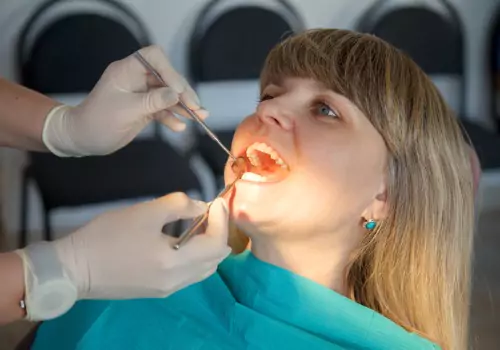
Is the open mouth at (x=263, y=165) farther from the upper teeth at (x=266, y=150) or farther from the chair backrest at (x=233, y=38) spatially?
the chair backrest at (x=233, y=38)

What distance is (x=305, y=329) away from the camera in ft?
3.67

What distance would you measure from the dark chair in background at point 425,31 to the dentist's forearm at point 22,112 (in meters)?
1.86

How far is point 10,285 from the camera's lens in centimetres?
86

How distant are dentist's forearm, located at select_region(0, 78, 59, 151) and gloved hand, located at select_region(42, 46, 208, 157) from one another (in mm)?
22

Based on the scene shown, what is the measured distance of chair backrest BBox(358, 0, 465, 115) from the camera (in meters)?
2.85

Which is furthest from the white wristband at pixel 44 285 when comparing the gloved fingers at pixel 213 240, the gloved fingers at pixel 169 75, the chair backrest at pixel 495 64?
the chair backrest at pixel 495 64

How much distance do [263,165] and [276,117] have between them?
0.27 feet

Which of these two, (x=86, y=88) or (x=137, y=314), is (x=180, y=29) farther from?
(x=137, y=314)

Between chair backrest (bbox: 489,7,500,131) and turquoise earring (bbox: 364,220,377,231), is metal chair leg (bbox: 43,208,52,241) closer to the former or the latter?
turquoise earring (bbox: 364,220,377,231)

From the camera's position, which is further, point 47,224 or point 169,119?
point 47,224

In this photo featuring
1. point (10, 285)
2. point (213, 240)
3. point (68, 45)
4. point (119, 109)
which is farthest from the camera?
point (68, 45)

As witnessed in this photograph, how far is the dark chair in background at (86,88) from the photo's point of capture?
2.14 meters

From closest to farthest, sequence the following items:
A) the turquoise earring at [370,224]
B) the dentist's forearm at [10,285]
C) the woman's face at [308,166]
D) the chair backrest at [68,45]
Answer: the dentist's forearm at [10,285], the woman's face at [308,166], the turquoise earring at [370,224], the chair backrest at [68,45]

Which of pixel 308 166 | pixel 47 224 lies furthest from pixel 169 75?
pixel 47 224
